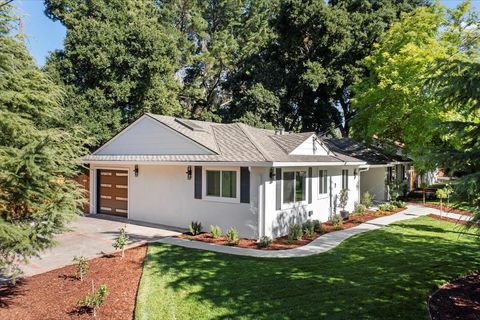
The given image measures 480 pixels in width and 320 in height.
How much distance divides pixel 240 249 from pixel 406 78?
15404 mm

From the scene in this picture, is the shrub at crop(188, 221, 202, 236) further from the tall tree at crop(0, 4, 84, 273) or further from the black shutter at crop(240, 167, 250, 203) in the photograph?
the tall tree at crop(0, 4, 84, 273)

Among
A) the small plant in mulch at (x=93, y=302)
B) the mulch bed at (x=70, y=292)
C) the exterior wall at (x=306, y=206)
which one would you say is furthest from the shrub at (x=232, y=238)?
the small plant in mulch at (x=93, y=302)

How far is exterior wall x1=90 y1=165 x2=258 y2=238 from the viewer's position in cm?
1233

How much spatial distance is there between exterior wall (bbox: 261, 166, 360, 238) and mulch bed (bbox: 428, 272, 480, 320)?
18.5 ft

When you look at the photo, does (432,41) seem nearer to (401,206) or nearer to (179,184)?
(401,206)

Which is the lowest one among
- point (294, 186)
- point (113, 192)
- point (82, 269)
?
point (82, 269)

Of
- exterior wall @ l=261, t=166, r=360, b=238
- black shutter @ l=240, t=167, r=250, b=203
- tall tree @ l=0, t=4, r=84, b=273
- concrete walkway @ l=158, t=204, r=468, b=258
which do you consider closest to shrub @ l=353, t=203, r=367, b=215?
exterior wall @ l=261, t=166, r=360, b=238

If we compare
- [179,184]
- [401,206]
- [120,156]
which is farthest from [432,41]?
[120,156]

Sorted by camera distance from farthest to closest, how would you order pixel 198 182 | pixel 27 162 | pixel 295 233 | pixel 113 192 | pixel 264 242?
pixel 113 192 → pixel 198 182 → pixel 295 233 → pixel 264 242 → pixel 27 162

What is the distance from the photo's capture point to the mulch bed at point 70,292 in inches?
267

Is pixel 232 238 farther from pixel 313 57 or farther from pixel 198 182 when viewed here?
pixel 313 57

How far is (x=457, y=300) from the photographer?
7117 mm

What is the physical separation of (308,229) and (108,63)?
16644 millimetres

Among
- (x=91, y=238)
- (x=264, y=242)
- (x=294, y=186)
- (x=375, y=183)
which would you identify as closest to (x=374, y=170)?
(x=375, y=183)
